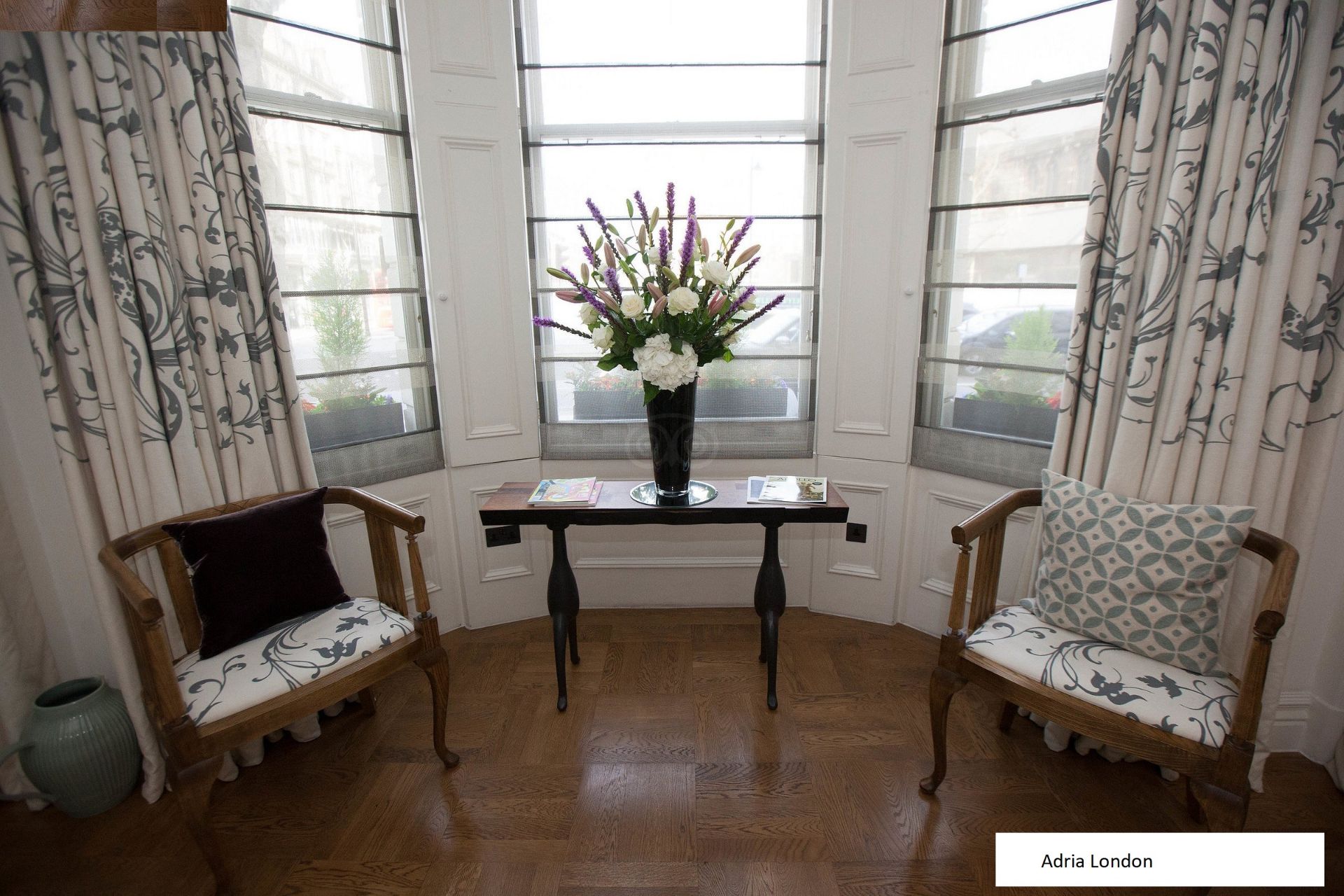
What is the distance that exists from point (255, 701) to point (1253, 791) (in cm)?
276

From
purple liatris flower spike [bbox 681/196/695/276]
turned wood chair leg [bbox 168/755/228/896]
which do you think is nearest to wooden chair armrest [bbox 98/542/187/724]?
turned wood chair leg [bbox 168/755/228/896]

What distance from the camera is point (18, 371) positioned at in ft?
5.75

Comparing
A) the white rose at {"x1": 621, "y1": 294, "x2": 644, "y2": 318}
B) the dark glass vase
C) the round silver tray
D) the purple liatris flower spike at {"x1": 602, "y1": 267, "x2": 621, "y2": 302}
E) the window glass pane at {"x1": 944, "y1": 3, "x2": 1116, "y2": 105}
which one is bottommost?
the round silver tray

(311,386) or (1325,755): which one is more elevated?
(311,386)

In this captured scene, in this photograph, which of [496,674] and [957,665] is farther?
[496,674]

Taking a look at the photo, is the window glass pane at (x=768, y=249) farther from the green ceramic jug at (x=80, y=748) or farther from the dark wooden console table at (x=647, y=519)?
the green ceramic jug at (x=80, y=748)

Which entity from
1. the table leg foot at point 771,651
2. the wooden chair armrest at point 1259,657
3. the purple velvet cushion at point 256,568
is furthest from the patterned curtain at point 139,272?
the wooden chair armrest at point 1259,657

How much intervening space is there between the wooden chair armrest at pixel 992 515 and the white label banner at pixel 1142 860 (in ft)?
2.44

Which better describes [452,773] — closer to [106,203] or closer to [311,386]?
[311,386]

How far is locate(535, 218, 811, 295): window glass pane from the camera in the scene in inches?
101

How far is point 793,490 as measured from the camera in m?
2.21

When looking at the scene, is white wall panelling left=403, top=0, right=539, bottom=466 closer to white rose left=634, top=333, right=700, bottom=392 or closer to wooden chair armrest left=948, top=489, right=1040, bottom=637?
white rose left=634, top=333, right=700, bottom=392

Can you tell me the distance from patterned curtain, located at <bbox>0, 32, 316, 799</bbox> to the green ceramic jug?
6 cm

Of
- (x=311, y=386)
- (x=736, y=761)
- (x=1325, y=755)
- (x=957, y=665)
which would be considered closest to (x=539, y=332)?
(x=311, y=386)
